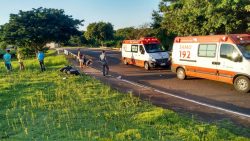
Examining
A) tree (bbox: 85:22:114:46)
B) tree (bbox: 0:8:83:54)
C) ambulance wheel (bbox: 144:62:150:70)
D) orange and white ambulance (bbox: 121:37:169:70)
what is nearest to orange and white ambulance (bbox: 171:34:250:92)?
orange and white ambulance (bbox: 121:37:169:70)

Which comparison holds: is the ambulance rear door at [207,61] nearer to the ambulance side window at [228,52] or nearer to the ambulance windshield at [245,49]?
the ambulance side window at [228,52]

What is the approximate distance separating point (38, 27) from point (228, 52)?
32.2m

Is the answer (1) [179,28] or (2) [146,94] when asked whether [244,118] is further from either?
(1) [179,28]

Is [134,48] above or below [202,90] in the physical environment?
above

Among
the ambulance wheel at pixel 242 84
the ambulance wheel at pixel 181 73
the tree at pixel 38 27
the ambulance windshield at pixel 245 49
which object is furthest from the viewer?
the tree at pixel 38 27

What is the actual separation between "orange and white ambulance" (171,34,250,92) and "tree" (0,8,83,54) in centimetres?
2731

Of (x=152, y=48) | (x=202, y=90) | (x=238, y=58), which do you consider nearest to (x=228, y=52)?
(x=238, y=58)

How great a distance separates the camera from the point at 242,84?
1443cm

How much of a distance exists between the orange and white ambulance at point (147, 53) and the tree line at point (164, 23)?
4.12 metres

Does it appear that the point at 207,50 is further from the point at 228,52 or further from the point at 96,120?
the point at 96,120

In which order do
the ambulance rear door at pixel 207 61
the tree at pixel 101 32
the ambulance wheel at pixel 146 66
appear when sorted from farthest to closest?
the tree at pixel 101 32 → the ambulance wheel at pixel 146 66 → the ambulance rear door at pixel 207 61

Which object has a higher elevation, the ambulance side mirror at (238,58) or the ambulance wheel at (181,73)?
the ambulance side mirror at (238,58)

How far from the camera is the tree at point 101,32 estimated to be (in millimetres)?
94062

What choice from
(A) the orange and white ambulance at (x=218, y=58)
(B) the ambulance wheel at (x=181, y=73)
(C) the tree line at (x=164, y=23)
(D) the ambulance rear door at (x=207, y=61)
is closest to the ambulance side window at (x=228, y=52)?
(A) the orange and white ambulance at (x=218, y=58)
